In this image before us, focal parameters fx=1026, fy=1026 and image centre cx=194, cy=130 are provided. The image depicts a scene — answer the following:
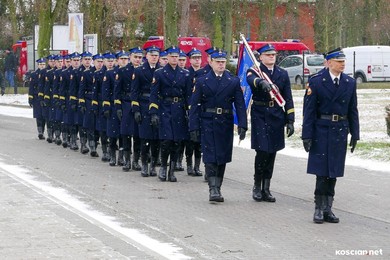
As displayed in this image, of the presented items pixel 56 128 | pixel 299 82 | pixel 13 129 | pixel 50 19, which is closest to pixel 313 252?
pixel 56 128

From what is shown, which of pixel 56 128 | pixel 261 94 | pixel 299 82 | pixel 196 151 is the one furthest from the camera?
pixel 299 82

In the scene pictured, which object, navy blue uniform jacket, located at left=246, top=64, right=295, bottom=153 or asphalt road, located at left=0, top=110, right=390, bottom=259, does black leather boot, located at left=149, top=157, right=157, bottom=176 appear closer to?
asphalt road, located at left=0, top=110, right=390, bottom=259

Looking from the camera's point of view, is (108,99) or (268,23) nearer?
(108,99)

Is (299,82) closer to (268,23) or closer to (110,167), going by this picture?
(268,23)

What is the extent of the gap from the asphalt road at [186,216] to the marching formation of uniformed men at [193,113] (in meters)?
0.47

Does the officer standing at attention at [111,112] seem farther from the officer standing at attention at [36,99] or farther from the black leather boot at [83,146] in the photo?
the officer standing at attention at [36,99]

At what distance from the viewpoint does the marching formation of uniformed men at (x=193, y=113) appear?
39.0ft

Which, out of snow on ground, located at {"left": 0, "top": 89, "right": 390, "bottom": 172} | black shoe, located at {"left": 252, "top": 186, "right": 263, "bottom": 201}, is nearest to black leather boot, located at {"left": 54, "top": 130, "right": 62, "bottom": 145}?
snow on ground, located at {"left": 0, "top": 89, "right": 390, "bottom": 172}

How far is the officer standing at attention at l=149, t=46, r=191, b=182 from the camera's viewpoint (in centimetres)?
1577

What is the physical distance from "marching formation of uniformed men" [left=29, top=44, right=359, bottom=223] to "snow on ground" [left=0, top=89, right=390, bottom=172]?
2630mm

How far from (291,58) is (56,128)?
27725 millimetres

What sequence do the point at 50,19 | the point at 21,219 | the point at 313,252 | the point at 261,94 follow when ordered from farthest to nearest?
the point at 50,19
the point at 261,94
the point at 21,219
the point at 313,252

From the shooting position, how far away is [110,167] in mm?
18359

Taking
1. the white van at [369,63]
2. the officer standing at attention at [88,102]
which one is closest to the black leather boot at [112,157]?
the officer standing at attention at [88,102]
